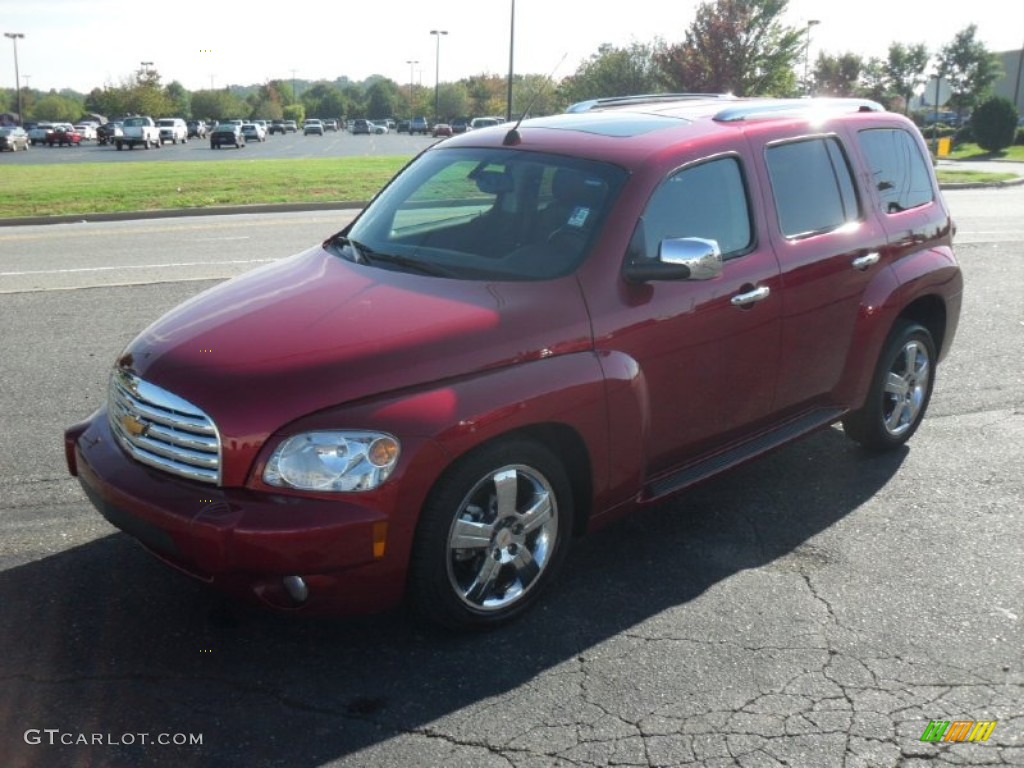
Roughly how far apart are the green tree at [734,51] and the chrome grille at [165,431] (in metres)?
41.2

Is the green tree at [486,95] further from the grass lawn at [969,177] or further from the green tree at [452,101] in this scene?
the grass lawn at [969,177]

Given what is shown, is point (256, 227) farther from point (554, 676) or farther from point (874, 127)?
point (554, 676)

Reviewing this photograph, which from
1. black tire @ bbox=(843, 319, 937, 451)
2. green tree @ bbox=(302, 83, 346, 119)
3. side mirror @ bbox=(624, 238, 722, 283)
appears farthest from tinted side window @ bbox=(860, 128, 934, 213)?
green tree @ bbox=(302, 83, 346, 119)

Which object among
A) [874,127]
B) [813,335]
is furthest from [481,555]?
[874,127]

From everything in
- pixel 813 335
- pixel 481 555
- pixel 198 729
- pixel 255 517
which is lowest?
pixel 198 729

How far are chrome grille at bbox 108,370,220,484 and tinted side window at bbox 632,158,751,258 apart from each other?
6.06 ft

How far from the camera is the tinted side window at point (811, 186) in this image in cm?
498

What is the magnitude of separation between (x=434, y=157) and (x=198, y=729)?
3076 millimetres

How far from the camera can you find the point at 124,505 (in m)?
3.70

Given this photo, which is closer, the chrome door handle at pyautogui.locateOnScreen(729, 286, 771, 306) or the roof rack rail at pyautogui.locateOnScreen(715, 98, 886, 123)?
the chrome door handle at pyautogui.locateOnScreen(729, 286, 771, 306)

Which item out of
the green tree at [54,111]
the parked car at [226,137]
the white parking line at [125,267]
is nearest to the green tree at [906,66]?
the parked car at [226,137]

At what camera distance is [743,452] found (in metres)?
4.82

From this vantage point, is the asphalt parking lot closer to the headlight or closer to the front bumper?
the front bumper

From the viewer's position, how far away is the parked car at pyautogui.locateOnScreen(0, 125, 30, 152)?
5750 centimetres
